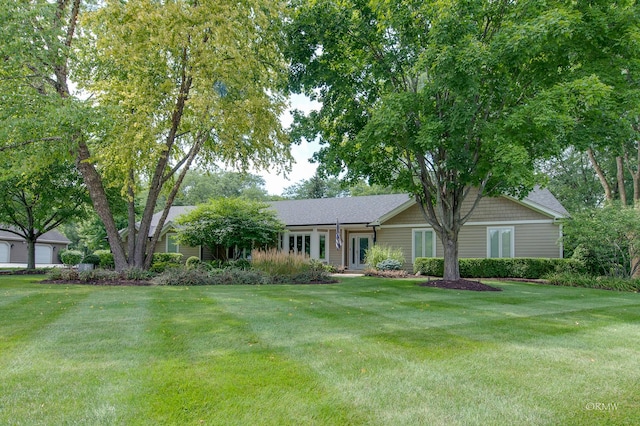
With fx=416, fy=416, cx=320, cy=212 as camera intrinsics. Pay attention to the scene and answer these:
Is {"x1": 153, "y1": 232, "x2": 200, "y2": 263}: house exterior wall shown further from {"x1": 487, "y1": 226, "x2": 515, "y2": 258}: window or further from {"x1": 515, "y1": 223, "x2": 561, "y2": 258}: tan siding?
{"x1": 515, "y1": 223, "x2": 561, "y2": 258}: tan siding

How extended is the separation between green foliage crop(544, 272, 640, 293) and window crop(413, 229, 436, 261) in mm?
5319

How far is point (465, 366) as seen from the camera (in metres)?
4.18

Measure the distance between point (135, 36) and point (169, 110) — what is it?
2280mm

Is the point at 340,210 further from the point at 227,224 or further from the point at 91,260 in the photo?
the point at 91,260

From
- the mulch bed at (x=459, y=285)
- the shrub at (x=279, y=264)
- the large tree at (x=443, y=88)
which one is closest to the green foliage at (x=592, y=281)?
the large tree at (x=443, y=88)

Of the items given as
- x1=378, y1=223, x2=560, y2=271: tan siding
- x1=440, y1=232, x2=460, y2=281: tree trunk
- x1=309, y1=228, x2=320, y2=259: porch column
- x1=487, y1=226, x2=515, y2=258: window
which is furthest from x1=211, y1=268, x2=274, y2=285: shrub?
x1=487, y1=226, x2=515, y2=258: window

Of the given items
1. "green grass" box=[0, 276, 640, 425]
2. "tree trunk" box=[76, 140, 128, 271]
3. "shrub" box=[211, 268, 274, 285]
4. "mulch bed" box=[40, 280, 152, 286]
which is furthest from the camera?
"tree trunk" box=[76, 140, 128, 271]

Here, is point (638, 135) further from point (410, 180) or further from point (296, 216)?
point (296, 216)

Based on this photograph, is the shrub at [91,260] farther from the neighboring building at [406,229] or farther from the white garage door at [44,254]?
the white garage door at [44,254]

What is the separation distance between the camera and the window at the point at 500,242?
18.1 m

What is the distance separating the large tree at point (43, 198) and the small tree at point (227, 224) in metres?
5.52

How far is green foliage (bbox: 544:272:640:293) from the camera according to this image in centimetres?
1291

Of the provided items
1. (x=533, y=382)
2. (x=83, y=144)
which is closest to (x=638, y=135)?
(x=533, y=382)

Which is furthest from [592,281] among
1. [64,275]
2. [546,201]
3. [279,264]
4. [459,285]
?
[64,275]
